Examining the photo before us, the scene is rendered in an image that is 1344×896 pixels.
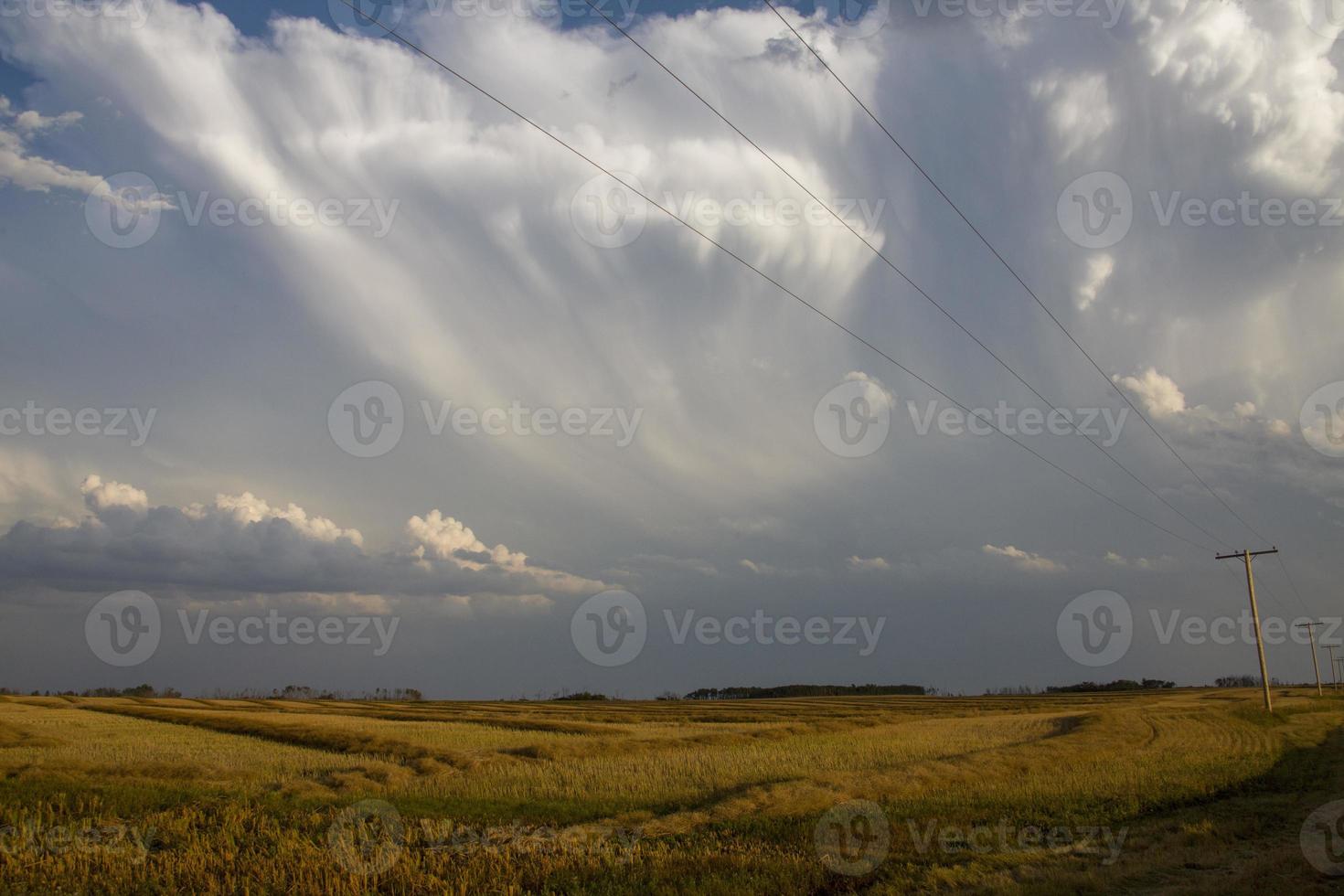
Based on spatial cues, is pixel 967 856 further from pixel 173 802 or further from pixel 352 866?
pixel 173 802

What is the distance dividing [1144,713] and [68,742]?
6644cm

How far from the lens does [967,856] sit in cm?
1493

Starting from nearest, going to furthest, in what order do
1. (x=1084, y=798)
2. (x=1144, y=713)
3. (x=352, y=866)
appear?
(x=352, y=866) → (x=1084, y=798) → (x=1144, y=713)

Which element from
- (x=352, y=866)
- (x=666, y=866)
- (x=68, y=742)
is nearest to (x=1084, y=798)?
(x=666, y=866)

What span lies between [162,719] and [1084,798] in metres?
62.6

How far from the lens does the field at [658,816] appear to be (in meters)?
13.6

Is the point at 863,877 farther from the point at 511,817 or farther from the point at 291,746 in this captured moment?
the point at 291,746

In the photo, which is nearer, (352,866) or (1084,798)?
(352,866)

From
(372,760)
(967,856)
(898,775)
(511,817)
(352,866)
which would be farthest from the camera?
(372,760)

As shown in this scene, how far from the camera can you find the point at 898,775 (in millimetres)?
26203

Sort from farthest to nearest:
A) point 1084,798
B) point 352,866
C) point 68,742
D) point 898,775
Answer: point 68,742
point 898,775
point 1084,798
point 352,866

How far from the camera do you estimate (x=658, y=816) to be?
20.2 meters

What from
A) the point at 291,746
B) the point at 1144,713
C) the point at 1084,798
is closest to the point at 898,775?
the point at 1084,798

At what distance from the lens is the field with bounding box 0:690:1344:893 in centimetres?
1355
